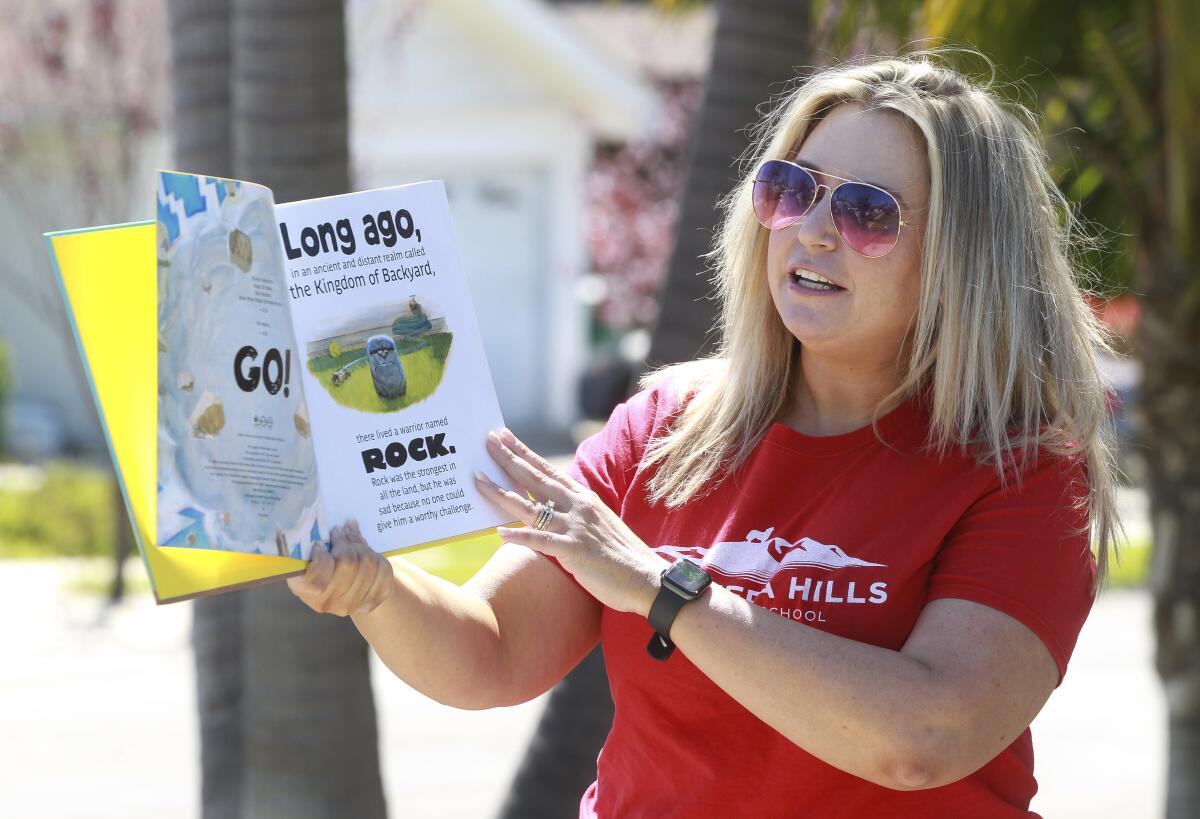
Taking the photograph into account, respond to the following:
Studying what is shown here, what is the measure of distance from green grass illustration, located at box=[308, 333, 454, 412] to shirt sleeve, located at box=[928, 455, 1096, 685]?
82cm

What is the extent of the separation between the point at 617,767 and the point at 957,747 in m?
0.60

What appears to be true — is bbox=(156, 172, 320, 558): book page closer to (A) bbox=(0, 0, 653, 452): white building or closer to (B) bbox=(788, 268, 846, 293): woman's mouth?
(B) bbox=(788, 268, 846, 293): woman's mouth

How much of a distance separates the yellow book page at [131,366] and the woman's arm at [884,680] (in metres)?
0.59

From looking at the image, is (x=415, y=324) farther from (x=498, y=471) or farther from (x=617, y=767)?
(x=617, y=767)

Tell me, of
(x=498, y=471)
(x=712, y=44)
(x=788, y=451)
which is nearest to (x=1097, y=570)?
(x=788, y=451)

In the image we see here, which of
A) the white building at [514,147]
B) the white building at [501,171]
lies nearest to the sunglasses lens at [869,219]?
the white building at [501,171]

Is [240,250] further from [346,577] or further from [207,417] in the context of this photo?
[346,577]

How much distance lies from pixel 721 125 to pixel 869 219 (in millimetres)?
1791

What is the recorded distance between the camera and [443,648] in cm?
234

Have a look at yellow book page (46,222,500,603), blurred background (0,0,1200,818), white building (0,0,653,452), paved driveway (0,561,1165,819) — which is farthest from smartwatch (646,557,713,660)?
white building (0,0,653,452)

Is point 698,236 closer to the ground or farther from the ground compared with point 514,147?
farther from the ground

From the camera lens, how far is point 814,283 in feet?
7.69

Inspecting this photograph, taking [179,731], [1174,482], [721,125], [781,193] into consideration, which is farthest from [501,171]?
[781,193]

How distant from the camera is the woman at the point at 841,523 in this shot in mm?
2037
